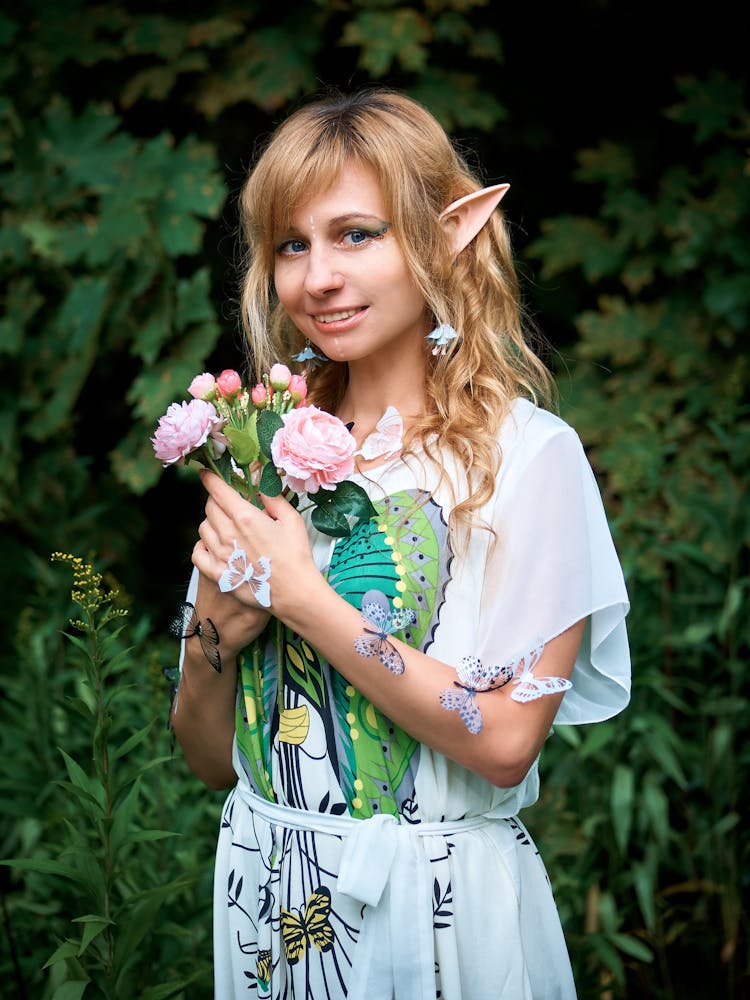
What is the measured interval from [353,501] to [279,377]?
19 cm

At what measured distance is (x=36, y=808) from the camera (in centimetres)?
246

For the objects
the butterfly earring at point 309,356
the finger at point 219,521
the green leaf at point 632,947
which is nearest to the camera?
the finger at point 219,521

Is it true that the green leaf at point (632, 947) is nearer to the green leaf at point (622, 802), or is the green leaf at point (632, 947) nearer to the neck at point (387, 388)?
the green leaf at point (622, 802)

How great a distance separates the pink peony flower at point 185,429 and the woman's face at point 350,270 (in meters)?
0.22

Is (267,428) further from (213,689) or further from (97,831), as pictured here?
(97,831)

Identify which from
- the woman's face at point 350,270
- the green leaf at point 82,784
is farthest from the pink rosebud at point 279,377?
the green leaf at point 82,784

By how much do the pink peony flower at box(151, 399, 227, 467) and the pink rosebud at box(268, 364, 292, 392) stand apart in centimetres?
9

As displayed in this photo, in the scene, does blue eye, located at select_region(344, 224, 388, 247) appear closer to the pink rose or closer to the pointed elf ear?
the pointed elf ear

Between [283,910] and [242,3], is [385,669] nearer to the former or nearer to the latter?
[283,910]

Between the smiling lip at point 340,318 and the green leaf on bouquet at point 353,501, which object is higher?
the smiling lip at point 340,318

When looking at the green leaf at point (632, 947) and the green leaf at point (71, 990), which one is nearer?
the green leaf at point (71, 990)

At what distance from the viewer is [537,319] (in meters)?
3.23

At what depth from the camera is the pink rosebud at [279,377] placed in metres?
1.32

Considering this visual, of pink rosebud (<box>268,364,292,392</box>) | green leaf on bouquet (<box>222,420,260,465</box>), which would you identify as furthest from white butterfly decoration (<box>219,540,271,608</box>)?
pink rosebud (<box>268,364,292,392</box>)
